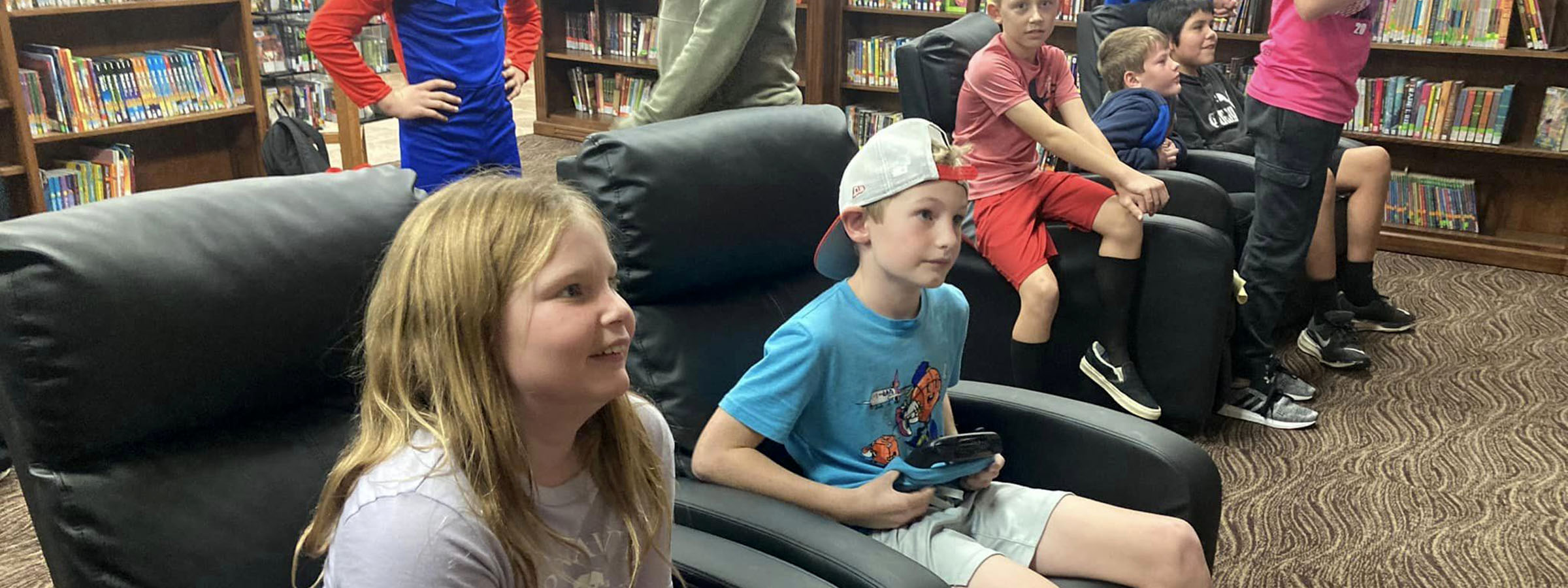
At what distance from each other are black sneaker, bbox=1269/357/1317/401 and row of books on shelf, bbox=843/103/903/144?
266cm

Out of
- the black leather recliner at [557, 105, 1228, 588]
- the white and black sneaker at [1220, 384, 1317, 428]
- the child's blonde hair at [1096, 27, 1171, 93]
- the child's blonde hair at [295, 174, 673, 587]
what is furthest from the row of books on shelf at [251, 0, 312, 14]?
the child's blonde hair at [295, 174, 673, 587]

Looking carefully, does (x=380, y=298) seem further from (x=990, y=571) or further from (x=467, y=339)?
(x=990, y=571)

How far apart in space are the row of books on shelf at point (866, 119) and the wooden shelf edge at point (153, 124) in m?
2.48

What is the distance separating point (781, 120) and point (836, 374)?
0.48 m

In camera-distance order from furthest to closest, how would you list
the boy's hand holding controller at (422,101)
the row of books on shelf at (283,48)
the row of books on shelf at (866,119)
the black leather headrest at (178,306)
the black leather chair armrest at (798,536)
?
the row of books on shelf at (866,119), the row of books on shelf at (283,48), the boy's hand holding controller at (422,101), the black leather chair armrest at (798,536), the black leather headrest at (178,306)

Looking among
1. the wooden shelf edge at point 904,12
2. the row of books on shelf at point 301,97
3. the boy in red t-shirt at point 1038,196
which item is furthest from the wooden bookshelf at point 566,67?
the boy in red t-shirt at point 1038,196

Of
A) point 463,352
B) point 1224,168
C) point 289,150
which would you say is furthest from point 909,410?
point 289,150

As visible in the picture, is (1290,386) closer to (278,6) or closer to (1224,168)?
(1224,168)

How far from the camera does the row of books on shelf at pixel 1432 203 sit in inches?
164

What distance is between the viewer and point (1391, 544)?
230 centimetres

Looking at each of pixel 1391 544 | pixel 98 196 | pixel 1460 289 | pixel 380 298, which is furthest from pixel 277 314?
pixel 1460 289

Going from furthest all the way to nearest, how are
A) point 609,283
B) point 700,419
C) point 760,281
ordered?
point 760,281, point 700,419, point 609,283

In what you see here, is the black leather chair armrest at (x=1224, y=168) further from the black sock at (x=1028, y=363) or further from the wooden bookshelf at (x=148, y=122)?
the wooden bookshelf at (x=148, y=122)

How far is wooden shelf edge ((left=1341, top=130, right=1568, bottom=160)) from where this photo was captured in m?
3.93
